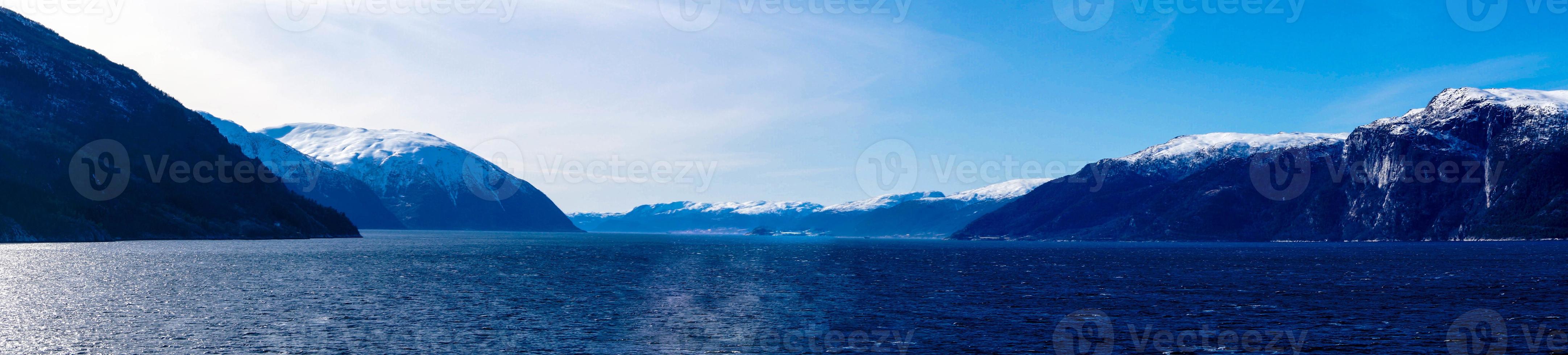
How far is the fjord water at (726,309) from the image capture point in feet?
184

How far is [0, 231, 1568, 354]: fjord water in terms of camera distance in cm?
5606

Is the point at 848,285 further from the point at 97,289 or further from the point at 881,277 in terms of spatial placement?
the point at 97,289

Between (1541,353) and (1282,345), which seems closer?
(1541,353)

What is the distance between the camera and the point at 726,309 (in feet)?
257

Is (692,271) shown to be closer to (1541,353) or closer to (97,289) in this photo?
(97,289)

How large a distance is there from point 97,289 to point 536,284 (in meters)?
43.0

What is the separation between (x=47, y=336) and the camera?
56562 mm

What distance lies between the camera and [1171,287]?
104438 millimetres

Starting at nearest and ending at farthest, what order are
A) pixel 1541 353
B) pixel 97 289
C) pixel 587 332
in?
pixel 1541 353, pixel 587 332, pixel 97 289

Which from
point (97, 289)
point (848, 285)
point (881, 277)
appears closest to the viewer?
point (97, 289)

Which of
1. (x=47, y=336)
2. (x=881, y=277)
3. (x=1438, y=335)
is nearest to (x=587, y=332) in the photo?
(x=47, y=336)

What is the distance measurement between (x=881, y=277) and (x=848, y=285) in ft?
64.0

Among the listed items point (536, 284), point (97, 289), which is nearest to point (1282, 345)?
point (536, 284)

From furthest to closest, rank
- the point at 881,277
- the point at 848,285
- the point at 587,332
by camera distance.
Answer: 1. the point at 881,277
2. the point at 848,285
3. the point at 587,332
